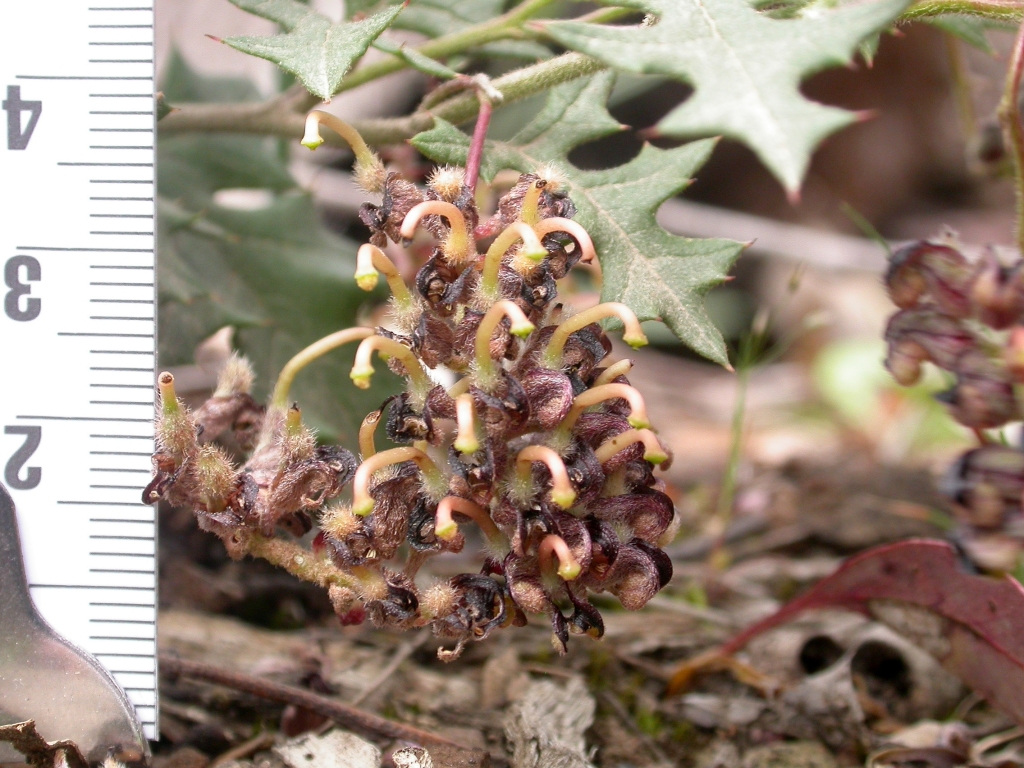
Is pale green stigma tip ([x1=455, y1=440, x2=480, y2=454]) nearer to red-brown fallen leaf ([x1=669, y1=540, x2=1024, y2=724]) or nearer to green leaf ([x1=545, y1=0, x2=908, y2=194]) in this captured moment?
green leaf ([x1=545, y1=0, x2=908, y2=194])

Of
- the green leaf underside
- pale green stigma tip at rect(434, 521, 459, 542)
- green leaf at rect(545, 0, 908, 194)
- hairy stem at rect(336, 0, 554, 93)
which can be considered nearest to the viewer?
green leaf at rect(545, 0, 908, 194)

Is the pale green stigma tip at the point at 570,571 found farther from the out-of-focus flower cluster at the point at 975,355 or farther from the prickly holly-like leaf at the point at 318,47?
the prickly holly-like leaf at the point at 318,47

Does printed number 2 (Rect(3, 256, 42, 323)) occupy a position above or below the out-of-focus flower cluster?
below

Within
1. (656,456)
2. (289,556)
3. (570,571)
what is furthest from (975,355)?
(289,556)

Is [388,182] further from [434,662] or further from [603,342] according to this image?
[434,662]

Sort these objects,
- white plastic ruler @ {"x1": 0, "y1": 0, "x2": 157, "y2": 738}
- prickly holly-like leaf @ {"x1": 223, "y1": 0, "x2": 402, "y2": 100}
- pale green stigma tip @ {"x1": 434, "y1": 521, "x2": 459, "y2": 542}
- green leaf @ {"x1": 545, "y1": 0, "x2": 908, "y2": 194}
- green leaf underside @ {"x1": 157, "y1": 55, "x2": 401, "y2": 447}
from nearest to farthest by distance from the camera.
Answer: green leaf @ {"x1": 545, "y1": 0, "x2": 908, "y2": 194}
pale green stigma tip @ {"x1": 434, "y1": 521, "x2": 459, "y2": 542}
prickly holly-like leaf @ {"x1": 223, "y1": 0, "x2": 402, "y2": 100}
white plastic ruler @ {"x1": 0, "y1": 0, "x2": 157, "y2": 738}
green leaf underside @ {"x1": 157, "y1": 55, "x2": 401, "y2": 447}

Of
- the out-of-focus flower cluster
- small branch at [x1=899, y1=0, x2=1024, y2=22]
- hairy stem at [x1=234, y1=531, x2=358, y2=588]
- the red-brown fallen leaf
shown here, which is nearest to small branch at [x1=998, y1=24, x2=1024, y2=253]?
small branch at [x1=899, y1=0, x2=1024, y2=22]

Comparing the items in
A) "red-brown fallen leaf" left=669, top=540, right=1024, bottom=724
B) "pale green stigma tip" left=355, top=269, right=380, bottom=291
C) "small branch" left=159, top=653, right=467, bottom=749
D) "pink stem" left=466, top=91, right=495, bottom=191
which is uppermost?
"pink stem" left=466, top=91, right=495, bottom=191
